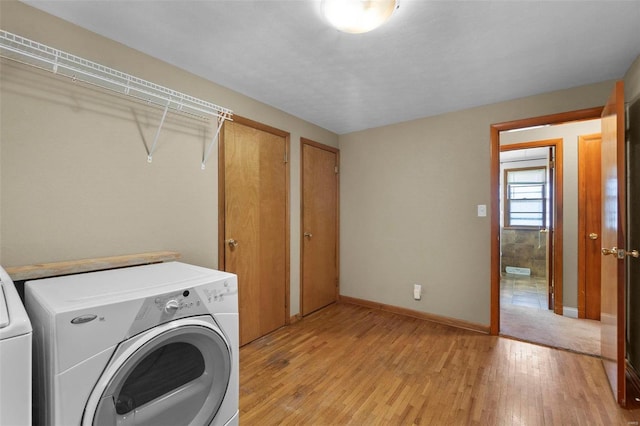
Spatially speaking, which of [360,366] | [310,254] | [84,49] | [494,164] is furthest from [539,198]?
[84,49]

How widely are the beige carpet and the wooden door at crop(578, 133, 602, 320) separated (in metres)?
0.20

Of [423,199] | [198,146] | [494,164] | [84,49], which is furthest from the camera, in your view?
[423,199]

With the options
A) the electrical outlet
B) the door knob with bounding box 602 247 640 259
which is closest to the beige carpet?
the electrical outlet

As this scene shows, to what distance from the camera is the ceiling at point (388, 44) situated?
146 centimetres

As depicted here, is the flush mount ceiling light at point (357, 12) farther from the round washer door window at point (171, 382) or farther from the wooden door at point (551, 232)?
the wooden door at point (551, 232)

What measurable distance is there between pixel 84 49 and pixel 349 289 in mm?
3295

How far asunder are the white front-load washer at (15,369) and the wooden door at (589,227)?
4.29 metres

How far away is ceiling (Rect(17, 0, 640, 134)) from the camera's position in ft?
4.79

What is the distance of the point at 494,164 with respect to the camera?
8.93 ft

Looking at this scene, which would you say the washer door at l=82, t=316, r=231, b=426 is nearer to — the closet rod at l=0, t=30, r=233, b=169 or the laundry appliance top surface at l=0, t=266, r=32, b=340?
the laundry appliance top surface at l=0, t=266, r=32, b=340

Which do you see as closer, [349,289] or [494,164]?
[494,164]

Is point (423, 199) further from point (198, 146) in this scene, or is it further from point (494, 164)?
point (198, 146)

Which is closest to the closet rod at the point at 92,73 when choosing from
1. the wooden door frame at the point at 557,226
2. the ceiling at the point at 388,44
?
the ceiling at the point at 388,44

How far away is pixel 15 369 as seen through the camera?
73 cm
